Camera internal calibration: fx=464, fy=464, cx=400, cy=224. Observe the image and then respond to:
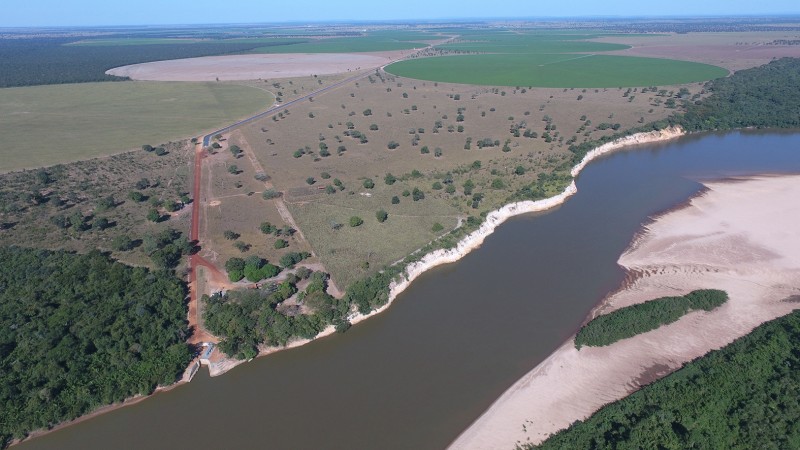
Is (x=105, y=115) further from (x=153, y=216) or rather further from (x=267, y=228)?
(x=267, y=228)

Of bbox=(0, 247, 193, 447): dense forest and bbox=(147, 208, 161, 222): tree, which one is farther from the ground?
bbox=(147, 208, 161, 222): tree

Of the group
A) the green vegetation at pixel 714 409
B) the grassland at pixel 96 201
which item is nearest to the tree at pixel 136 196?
the grassland at pixel 96 201

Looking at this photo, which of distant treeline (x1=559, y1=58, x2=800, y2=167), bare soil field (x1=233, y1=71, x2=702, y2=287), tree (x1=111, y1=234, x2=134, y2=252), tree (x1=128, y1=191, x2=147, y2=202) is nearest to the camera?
tree (x1=111, y1=234, x2=134, y2=252)

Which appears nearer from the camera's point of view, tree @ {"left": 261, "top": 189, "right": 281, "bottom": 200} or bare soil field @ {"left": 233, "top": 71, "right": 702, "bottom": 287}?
bare soil field @ {"left": 233, "top": 71, "right": 702, "bottom": 287}

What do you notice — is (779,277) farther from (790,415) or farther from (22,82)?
(22,82)

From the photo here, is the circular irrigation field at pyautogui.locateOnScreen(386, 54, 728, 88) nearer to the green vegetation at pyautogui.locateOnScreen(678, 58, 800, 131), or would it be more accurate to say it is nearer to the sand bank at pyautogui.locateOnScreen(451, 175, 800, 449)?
the green vegetation at pyautogui.locateOnScreen(678, 58, 800, 131)

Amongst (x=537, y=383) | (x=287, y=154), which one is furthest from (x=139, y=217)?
(x=537, y=383)

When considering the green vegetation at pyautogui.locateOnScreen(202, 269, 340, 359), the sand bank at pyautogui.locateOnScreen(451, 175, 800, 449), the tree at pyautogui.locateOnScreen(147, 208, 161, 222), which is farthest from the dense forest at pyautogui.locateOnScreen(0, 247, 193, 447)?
the sand bank at pyautogui.locateOnScreen(451, 175, 800, 449)
